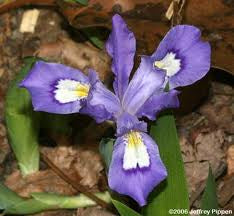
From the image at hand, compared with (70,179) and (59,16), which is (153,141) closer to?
(70,179)

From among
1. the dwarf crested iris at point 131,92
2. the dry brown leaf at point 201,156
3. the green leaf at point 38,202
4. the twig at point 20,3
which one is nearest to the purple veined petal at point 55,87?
the dwarf crested iris at point 131,92

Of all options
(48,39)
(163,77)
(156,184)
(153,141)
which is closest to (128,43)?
(163,77)

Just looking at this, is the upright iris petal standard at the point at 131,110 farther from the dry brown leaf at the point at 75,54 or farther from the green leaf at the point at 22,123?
the dry brown leaf at the point at 75,54

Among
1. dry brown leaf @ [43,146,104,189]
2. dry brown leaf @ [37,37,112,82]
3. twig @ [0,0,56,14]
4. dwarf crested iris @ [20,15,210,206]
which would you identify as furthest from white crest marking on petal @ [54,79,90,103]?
twig @ [0,0,56,14]

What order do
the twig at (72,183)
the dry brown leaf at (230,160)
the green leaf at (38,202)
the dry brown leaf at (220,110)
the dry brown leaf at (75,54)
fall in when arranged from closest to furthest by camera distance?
the green leaf at (38,202) → the twig at (72,183) → the dry brown leaf at (230,160) → the dry brown leaf at (220,110) → the dry brown leaf at (75,54)

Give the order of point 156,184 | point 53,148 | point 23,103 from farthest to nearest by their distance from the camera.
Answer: point 53,148 < point 23,103 < point 156,184

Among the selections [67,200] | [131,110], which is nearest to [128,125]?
[131,110]

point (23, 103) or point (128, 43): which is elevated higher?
point (128, 43)
